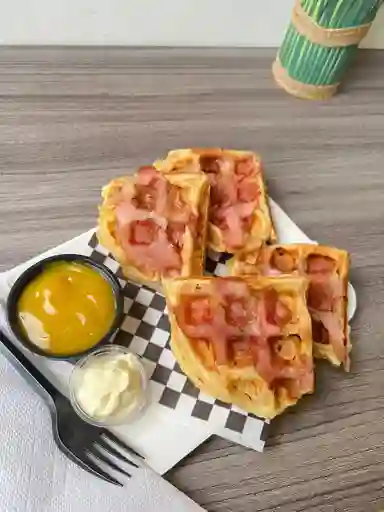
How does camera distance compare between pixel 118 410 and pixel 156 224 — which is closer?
pixel 118 410

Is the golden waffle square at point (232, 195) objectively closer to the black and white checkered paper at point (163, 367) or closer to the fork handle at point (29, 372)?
the black and white checkered paper at point (163, 367)

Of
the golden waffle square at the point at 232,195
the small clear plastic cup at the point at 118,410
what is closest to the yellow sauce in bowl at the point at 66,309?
the small clear plastic cup at the point at 118,410

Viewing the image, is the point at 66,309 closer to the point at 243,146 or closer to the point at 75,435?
the point at 75,435

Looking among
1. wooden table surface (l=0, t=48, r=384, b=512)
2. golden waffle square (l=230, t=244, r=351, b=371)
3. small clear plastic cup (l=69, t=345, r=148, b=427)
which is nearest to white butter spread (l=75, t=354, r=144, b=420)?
small clear plastic cup (l=69, t=345, r=148, b=427)

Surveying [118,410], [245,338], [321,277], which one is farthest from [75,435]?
[321,277]

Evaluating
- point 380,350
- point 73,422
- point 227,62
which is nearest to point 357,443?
point 380,350

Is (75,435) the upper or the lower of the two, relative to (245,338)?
lower

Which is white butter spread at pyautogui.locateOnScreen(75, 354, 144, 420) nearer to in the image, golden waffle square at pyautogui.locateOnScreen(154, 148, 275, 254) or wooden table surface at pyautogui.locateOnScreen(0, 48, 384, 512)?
wooden table surface at pyautogui.locateOnScreen(0, 48, 384, 512)
